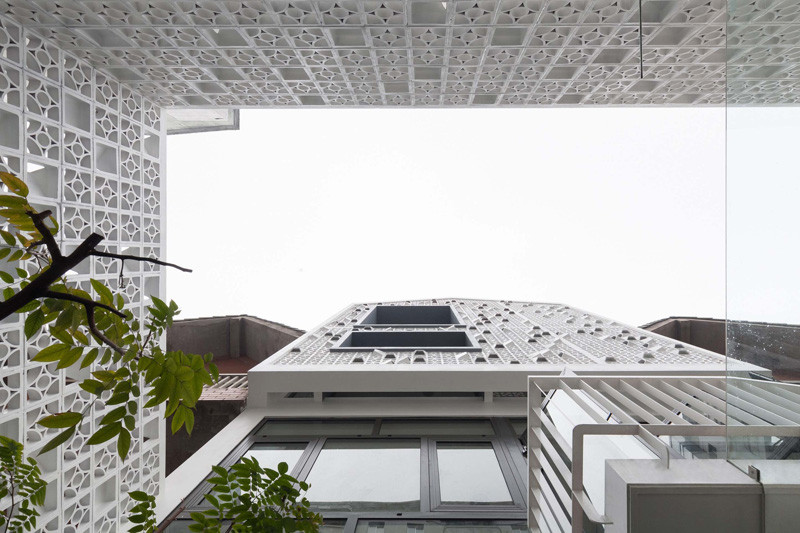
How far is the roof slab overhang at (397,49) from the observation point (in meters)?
3.04

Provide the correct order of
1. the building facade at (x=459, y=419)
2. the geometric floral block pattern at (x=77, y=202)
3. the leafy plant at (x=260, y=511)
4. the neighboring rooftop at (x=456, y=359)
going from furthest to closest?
the neighboring rooftop at (x=456, y=359)
the geometric floral block pattern at (x=77, y=202)
the building facade at (x=459, y=419)
the leafy plant at (x=260, y=511)

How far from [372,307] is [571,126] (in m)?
11.4

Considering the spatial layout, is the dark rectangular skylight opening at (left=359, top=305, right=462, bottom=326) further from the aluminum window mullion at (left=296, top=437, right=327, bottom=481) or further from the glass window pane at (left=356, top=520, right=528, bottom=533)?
the glass window pane at (left=356, top=520, right=528, bottom=533)

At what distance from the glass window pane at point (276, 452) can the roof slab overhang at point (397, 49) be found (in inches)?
123

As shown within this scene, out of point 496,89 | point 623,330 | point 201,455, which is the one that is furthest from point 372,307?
point 496,89

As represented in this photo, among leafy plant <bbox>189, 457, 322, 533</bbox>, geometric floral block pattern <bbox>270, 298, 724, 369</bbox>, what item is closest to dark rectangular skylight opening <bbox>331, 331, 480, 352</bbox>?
geometric floral block pattern <bbox>270, 298, 724, 369</bbox>

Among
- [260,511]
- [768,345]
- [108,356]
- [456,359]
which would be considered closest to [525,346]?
[456,359]

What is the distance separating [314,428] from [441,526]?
1.94 meters

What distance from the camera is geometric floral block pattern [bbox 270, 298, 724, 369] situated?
593 cm

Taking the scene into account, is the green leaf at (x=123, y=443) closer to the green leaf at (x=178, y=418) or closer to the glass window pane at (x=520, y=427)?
the green leaf at (x=178, y=418)

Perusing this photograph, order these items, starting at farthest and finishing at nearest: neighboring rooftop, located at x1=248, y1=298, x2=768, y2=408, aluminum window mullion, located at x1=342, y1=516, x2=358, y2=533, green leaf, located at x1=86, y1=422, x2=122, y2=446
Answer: neighboring rooftop, located at x1=248, y1=298, x2=768, y2=408 < aluminum window mullion, located at x1=342, y1=516, x2=358, y2=533 < green leaf, located at x1=86, y1=422, x2=122, y2=446

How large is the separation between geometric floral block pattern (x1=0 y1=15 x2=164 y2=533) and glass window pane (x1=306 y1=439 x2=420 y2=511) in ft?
5.07

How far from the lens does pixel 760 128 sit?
1.60 m

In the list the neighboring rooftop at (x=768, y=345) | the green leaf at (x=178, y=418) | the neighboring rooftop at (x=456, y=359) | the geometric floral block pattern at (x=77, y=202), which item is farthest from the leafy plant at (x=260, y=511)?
the neighboring rooftop at (x=456, y=359)
